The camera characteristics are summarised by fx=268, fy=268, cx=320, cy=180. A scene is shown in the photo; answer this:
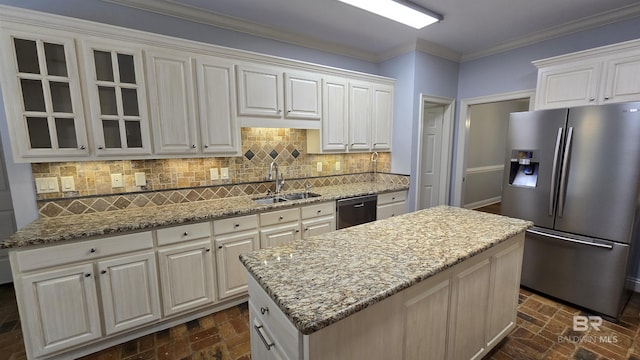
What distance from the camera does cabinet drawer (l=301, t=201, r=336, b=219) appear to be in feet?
9.16

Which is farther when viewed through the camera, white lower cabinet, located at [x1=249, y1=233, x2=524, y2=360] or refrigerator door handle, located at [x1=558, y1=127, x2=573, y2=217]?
refrigerator door handle, located at [x1=558, y1=127, x2=573, y2=217]

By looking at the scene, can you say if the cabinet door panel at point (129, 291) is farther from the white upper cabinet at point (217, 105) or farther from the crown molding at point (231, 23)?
the crown molding at point (231, 23)

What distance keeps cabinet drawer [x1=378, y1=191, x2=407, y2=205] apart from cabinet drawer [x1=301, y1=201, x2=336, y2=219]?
2.50 ft

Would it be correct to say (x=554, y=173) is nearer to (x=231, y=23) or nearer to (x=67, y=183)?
(x=231, y=23)

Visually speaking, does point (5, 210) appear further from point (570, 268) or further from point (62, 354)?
point (570, 268)

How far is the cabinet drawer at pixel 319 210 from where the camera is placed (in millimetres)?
2791

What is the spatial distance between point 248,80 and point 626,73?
3384 mm

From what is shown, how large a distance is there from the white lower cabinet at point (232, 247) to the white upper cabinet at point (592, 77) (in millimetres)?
3229

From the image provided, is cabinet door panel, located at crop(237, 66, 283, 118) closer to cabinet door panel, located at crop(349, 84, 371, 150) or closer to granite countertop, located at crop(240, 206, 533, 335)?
cabinet door panel, located at crop(349, 84, 371, 150)

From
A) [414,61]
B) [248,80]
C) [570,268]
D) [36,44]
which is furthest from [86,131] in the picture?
[570,268]

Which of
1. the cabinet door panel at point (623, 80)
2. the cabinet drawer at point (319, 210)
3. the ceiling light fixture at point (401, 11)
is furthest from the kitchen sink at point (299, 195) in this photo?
the cabinet door panel at point (623, 80)

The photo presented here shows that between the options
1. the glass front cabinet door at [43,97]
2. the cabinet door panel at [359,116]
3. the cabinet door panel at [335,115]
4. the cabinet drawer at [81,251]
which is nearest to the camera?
the cabinet drawer at [81,251]

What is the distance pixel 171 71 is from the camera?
227cm

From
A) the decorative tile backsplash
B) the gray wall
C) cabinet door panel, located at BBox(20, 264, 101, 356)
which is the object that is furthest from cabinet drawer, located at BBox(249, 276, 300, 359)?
the gray wall
